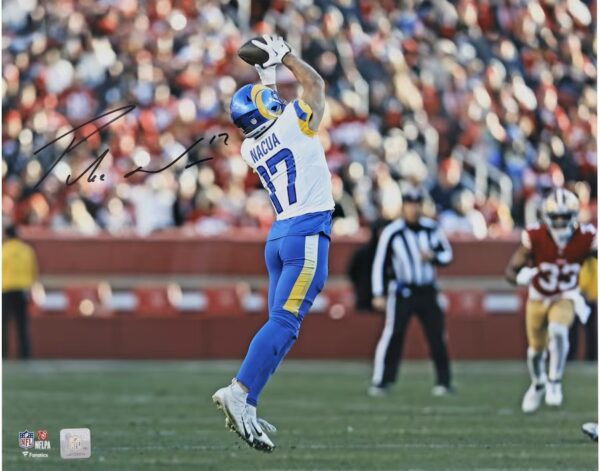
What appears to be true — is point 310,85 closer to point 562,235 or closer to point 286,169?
point 286,169

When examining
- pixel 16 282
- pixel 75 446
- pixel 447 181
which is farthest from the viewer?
pixel 16 282

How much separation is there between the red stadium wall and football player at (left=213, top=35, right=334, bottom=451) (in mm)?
8231

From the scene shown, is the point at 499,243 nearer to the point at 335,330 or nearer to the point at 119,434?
the point at 335,330

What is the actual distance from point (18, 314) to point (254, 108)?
27.4 feet

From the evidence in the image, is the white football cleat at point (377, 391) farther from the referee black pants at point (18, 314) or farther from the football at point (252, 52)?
the football at point (252, 52)

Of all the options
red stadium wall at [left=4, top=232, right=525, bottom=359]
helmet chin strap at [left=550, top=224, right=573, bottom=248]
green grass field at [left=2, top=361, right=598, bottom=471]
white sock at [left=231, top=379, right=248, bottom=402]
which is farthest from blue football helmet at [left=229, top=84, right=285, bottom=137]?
red stadium wall at [left=4, top=232, right=525, bottom=359]

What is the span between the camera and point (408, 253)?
11695 mm

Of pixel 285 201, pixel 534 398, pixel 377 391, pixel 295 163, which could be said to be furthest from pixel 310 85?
pixel 377 391

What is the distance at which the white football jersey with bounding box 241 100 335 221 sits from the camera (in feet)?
20.1

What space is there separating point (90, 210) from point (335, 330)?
2.57 metres

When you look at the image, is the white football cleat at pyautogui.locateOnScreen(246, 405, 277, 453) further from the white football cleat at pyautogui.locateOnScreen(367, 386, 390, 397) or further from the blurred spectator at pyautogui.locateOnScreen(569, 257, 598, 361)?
the blurred spectator at pyautogui.locateOnScreen(569, 257, 598, 361)

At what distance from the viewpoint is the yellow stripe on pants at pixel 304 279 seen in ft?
19.8

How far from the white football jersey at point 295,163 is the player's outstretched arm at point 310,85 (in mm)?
30

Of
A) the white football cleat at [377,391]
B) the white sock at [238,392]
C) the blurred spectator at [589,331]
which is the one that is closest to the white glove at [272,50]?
the white sock at [238,392]
